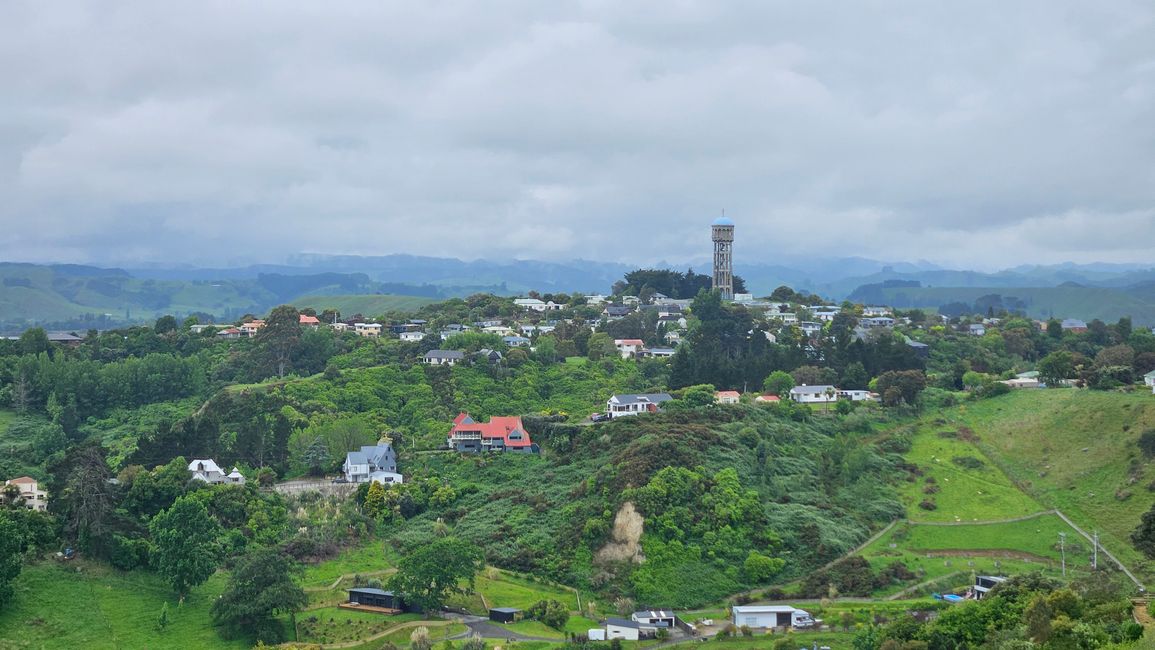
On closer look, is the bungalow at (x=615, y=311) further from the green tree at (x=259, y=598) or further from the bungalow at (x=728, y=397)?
the green tree at (x=259, y=598)

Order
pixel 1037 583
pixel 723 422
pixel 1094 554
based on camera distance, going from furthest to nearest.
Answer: pixel 723 422 < pixel 1094 554 < pixel 1037 583

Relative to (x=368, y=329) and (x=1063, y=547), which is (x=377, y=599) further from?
(x=368, y=329)

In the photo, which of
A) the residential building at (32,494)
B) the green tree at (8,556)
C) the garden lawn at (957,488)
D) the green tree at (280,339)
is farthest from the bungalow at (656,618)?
the green tree at (280,339)

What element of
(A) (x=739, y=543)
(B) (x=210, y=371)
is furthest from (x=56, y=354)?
(A) (x=739, y=543)

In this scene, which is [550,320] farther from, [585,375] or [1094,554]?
[1094,554]

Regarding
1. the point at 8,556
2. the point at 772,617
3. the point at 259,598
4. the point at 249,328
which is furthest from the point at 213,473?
the point at 249,328

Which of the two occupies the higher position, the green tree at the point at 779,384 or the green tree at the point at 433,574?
the green tree at the point at 779,384

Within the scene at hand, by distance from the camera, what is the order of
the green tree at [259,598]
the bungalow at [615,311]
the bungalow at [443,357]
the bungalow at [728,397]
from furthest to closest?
the bungalow at [615,311], the bungalow at [443,357], the bungalow at [728,397], the green tree at [259,598]
